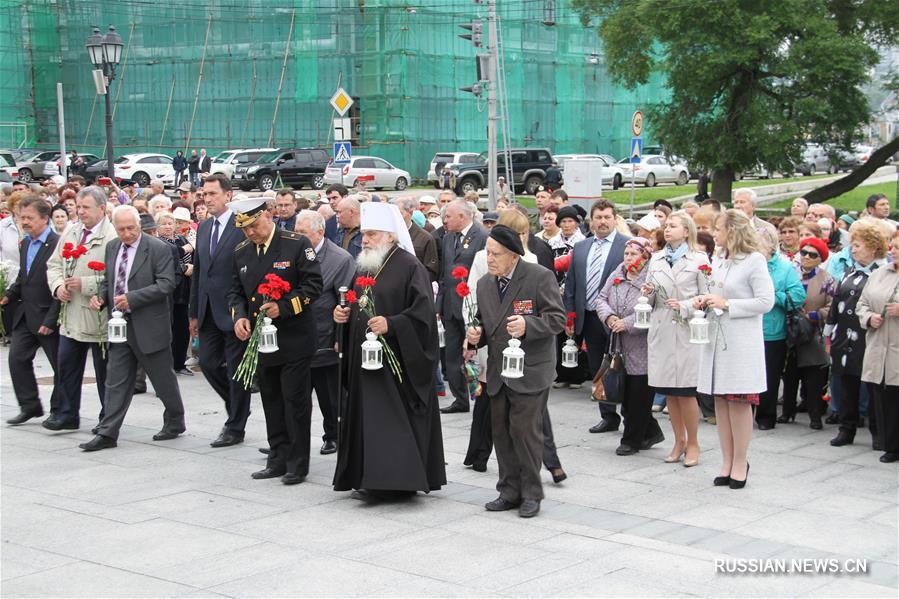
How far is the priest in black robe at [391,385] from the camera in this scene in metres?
7.67

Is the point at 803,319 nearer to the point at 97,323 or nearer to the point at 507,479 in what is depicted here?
the point at 507,479

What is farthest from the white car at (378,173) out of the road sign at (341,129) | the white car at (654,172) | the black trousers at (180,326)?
the black trousers at (180,326)

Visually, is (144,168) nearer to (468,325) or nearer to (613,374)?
(613,374)

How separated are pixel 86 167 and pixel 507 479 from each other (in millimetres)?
42552

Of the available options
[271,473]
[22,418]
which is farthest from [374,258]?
[22,418]

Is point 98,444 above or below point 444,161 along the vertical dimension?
below

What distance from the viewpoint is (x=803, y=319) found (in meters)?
10.3

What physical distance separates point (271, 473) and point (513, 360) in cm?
239

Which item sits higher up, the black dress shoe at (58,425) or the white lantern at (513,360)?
the white lantern at (513,360)

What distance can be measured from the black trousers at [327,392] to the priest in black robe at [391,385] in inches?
59.0

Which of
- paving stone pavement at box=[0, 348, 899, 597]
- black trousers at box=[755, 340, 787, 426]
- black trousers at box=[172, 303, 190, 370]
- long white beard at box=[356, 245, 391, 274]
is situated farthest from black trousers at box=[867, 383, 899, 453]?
black trousers at box=[172, 303, 190, 370]

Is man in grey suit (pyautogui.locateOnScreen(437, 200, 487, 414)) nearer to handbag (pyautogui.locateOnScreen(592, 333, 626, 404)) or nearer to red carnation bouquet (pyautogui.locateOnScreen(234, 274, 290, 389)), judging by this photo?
handbag (pyautogui.locateOnScreen(592, 333, 626, 404))

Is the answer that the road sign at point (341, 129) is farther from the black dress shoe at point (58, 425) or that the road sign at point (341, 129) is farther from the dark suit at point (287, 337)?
the dark suit at point (287, 337)

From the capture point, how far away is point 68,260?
400 inches
